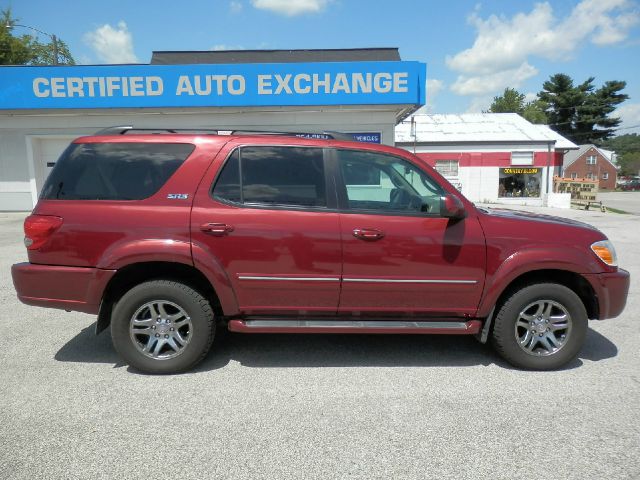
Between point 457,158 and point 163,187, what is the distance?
2703 centimetres

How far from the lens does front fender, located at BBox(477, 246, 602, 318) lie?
3.54 metres

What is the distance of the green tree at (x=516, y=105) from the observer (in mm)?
54781

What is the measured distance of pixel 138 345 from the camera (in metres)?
3.63

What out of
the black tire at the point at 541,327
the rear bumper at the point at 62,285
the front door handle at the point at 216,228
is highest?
the front door handle at the point at 216,228

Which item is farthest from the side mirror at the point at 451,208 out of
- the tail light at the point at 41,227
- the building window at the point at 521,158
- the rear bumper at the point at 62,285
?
the building window at the point at 521,158

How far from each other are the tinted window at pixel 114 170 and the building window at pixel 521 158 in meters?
28.1

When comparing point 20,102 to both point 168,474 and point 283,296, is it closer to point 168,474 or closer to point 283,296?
point 283,296

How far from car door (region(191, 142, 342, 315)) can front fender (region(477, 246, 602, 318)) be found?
1.27 metres

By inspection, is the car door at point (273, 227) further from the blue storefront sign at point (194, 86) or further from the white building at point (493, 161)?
the white building at point (493, 161)

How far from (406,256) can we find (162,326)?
6.79 feet

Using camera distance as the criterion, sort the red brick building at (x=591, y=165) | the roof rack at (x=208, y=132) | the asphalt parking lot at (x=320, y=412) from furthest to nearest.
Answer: the red brick building at (x=591, y=165)
the roof rack at (x=208, y=132)
the asphalt parking lot at (x=320, y=412)

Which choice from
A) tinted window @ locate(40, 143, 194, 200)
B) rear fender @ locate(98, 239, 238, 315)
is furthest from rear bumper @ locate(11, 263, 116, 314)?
tinted window @ locate(40, 143, 194, 200)

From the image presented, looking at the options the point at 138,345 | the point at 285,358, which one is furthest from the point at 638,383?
the point at 138,345

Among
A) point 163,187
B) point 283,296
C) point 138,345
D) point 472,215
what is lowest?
point 138,345
